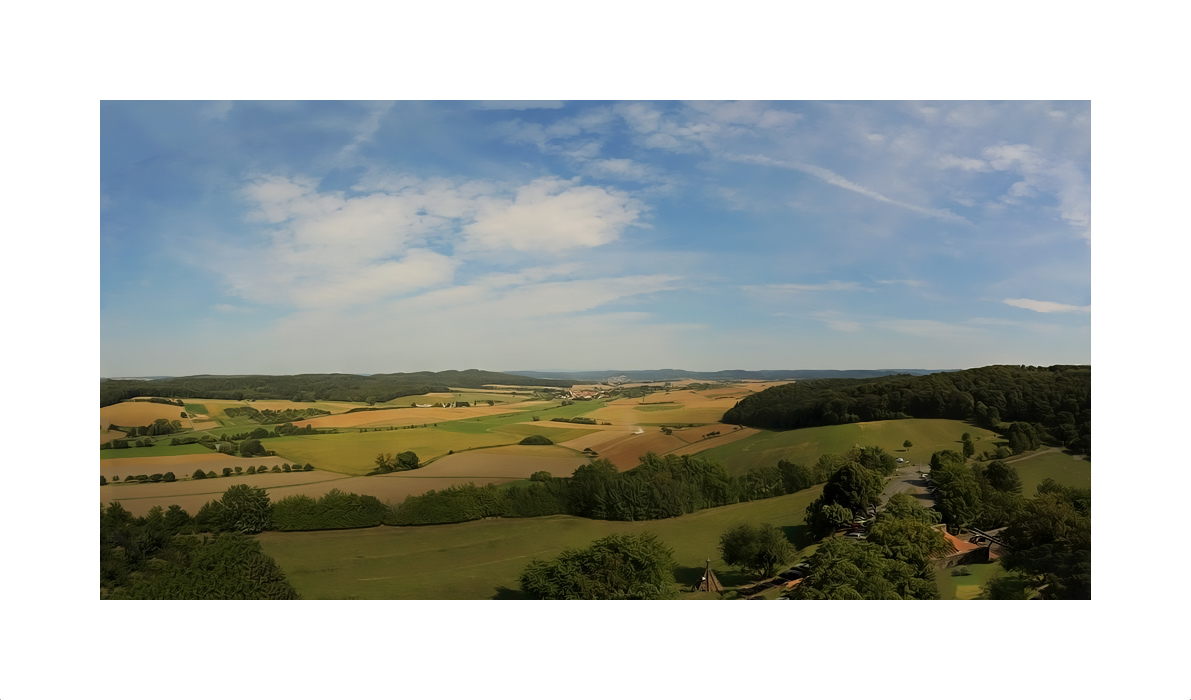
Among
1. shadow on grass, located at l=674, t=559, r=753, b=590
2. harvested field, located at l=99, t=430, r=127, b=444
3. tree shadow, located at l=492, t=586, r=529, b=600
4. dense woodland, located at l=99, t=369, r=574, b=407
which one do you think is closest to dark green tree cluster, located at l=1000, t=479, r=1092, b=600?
shadow on grass, located at l=674, t=559, r=753, b=590

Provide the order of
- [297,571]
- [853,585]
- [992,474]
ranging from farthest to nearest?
[992,474] → [297,571] → [853,585]

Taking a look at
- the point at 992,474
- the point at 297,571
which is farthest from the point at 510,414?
the point at 992,474

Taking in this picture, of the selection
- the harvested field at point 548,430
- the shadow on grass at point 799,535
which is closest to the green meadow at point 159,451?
the harvested field at point 548,430

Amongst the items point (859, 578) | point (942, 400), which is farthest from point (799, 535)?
point (942, 400)

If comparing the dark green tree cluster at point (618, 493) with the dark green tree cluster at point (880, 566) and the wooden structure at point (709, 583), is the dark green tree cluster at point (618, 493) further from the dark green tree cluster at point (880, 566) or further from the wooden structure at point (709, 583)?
the dark green tree cluster at point (880, 566)

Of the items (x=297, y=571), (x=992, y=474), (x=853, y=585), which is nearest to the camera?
(x=853, y=585)

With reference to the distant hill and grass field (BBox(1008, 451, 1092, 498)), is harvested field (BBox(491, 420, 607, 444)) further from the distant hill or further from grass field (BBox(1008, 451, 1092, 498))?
grass field (BBox(1008, 451, 1092, 498))

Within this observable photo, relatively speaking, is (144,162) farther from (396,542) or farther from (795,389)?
(795,389)
